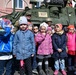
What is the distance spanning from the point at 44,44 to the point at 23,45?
0.83 m

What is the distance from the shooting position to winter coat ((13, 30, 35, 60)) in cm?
621

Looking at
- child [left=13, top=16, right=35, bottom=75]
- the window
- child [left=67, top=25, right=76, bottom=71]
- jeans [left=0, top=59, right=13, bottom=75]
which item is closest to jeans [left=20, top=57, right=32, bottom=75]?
child [left=13, top=16, right=35, bottom=75]

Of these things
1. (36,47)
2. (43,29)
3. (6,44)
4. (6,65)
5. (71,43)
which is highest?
(43,29)

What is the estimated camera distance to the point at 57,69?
280 inches

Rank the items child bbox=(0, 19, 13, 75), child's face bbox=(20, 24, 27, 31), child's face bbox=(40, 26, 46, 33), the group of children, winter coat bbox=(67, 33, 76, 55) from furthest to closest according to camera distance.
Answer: winter coat bbox=(67, 33, 76, 55) < child's face bbox=(40, 26, 46, 33) < child's face bbox=(20, 24, 27, 31) < the group of children < child bbox=(0, 19, 13, 75)

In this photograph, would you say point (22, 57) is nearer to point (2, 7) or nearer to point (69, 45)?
point (69, 45)

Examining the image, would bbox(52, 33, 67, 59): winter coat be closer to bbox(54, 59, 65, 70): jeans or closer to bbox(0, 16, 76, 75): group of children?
bbox(0, 16, 76, 75): group of children

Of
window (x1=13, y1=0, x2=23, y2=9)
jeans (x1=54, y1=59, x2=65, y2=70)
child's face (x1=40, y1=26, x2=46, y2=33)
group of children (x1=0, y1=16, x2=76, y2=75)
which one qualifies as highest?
window (x1=13, y1=0, x2=23, y2=9)

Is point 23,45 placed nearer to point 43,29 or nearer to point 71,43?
point 43,29

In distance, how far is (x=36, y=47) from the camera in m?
7.06

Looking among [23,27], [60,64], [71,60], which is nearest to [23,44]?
[23,27]

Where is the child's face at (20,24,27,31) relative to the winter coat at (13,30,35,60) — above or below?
above

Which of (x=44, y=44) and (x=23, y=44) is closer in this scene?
(x=23, y=44)

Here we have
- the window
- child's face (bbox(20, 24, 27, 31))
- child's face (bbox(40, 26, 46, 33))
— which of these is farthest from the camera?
the window
